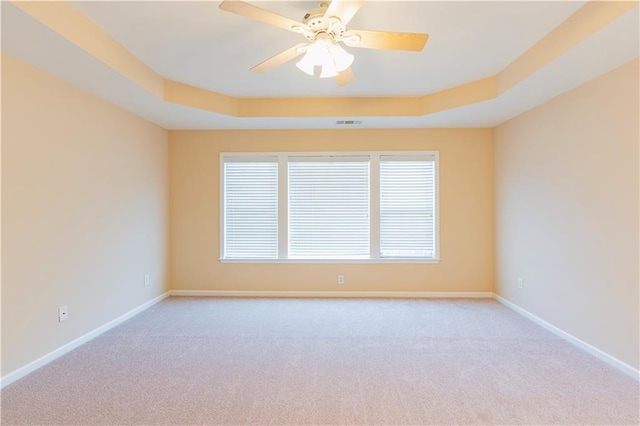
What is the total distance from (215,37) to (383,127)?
2.59 metres

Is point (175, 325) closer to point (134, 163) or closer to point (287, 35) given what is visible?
point (134, 163)

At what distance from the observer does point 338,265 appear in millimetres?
4586

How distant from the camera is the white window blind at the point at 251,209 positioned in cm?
462

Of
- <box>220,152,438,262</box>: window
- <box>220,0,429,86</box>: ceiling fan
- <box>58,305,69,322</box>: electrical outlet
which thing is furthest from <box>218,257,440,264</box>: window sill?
<box>220,0,429,86</box>: ceiling fan

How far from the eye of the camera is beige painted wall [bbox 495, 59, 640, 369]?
246 cm

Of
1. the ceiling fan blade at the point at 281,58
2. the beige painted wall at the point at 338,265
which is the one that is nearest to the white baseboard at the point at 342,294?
the beige painted wall at the point at 338,265

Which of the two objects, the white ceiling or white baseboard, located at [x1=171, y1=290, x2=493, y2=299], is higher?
the white ceiling

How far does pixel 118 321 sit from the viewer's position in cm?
351

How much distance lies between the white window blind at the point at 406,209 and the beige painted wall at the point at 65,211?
3.21m

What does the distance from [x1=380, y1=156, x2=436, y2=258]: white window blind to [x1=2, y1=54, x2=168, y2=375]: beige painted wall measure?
3206mm

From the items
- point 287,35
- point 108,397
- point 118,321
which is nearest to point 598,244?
point 287,35

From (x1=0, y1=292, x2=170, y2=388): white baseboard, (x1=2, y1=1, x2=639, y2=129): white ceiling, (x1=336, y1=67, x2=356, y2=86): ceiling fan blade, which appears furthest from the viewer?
(x1=336, y1=67, x2=356, y2=86): ceiling fan blade

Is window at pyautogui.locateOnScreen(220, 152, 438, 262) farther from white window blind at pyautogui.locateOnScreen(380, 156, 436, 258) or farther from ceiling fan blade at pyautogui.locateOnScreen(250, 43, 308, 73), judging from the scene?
ceiling fan blade at pyautogui.locateOnScreen(250, 43, 308, 73)

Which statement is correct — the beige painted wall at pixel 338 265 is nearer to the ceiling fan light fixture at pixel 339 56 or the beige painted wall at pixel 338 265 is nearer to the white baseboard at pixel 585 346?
the white baseboard at pixel 585 346
